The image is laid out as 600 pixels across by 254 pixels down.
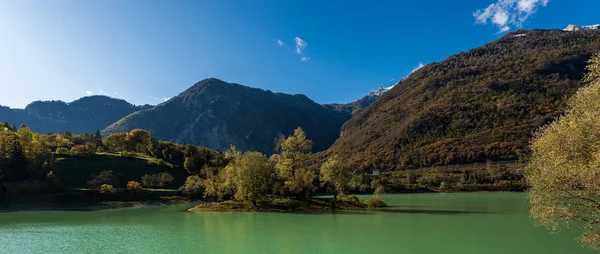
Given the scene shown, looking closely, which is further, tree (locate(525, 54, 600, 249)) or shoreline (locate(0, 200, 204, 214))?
shoreline (locate(0, 200, 204, 214))

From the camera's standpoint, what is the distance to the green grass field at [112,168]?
110 m

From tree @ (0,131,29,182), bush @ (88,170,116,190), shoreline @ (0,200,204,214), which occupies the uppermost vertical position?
tree @ (0,131,29,182)

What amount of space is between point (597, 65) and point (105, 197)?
11153 centimetres

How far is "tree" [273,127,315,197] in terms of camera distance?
7306cm

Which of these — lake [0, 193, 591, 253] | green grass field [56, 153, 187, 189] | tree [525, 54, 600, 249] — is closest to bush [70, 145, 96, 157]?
green grass field [56, 153, 187, 189]

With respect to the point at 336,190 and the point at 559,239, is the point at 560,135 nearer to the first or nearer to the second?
the point at 559,239

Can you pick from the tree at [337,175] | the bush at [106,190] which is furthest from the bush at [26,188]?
the tree at [337,175]

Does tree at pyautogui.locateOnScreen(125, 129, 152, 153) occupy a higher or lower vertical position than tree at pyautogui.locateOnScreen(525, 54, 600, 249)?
higher

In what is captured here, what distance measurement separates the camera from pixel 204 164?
140 m

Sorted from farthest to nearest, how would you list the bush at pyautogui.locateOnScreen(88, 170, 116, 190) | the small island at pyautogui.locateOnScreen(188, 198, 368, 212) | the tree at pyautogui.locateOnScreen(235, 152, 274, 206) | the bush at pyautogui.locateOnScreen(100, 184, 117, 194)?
the bush at pyautogui.locateOnScreen(88, 170, 116, 190) < the bush at pyautogui.locateOnScreen(100, 184, 117, 194) < the tree at pyautogui.locateOnScreen(235, 152, 274, 206) < the small island at pyautogui.locateOnScreen(188, 198, 368, 212)

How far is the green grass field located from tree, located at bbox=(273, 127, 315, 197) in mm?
66490

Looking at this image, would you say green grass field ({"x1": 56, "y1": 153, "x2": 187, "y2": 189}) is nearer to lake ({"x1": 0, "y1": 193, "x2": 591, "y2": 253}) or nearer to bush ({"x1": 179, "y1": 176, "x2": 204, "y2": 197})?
bush ({"x1": 179, "y1": 176, "x2": 204, "y2": 197})

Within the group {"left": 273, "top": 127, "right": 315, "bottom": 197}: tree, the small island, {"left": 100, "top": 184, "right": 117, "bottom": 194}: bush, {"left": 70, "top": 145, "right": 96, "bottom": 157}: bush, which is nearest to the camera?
the small island

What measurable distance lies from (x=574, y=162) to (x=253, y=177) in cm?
A: 5678
